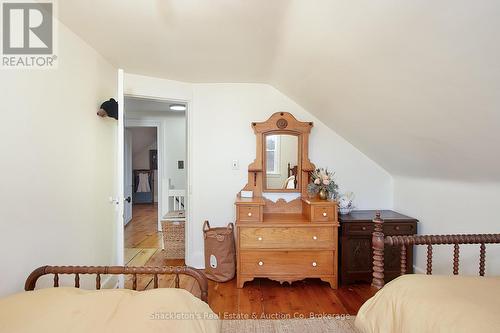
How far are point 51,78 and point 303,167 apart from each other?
7.96 ft

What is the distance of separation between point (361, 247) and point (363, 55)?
1982 millimetres

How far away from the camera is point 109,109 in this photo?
7.80 feet

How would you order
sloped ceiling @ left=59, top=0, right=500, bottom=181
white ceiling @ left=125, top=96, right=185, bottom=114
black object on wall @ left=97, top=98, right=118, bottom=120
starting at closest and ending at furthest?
sloped ceiling @ left=59, top=0, right=500, bottom=181, black object on wall @ left=97, top=98, right=118, bottom=120, white ceiling @ left=125, top=96, right=185, bottom=114

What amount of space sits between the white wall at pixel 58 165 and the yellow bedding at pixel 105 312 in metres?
0.52

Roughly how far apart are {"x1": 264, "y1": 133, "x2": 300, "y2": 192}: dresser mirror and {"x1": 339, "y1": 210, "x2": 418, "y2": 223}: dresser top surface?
2.07 ft

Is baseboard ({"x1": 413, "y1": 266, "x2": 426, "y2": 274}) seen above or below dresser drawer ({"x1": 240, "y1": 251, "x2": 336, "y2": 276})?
below

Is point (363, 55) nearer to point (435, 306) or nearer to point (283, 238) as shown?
point (435, 306)

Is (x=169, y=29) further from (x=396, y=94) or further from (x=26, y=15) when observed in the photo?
(x=396, y=94)

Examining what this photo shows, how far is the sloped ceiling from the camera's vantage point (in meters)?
1.25

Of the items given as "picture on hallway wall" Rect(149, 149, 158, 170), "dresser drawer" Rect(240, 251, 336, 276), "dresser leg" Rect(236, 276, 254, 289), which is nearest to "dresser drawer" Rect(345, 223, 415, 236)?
"dresser drawer" Rect(240, 251, 336, 276)

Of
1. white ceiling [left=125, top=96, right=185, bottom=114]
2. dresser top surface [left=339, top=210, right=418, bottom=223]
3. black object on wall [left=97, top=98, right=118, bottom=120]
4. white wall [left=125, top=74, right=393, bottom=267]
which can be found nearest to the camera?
black object on wall [left=97, top=98, right=118, bottom=120]

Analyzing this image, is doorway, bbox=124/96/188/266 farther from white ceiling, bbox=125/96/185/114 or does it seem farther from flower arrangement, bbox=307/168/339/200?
flower arrangement, bbox=307/168/339/200

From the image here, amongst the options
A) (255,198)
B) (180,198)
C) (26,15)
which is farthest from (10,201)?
(180,198)

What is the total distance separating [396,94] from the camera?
181 centimetres
